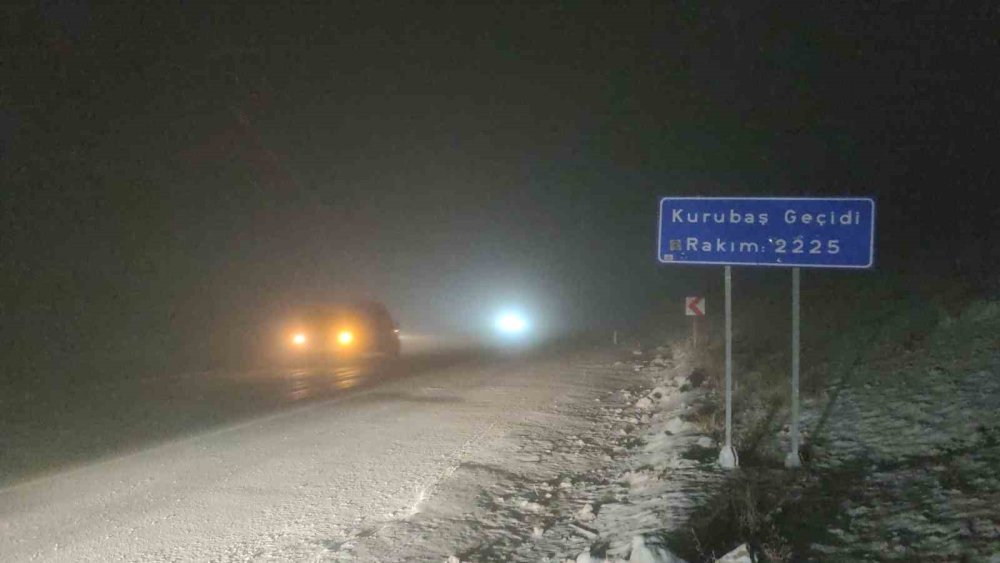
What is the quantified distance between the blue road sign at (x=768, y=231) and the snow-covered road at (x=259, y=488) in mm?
3655

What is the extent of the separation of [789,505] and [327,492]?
442 centimetres

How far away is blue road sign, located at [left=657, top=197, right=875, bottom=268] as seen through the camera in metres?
8.02

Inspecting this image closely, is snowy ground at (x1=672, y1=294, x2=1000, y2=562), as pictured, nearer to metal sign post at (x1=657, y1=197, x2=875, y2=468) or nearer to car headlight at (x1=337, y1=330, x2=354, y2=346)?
metal sign post at (x1=657, y1=197, x2=875, y2=468)

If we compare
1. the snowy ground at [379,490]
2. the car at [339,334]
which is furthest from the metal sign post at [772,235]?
the car at [339,334]

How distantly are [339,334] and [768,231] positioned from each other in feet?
65.0

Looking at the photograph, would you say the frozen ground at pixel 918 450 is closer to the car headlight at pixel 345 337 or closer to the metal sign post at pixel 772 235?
the metal sign post at pixel 772 235

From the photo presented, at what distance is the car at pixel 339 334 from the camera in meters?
26.2

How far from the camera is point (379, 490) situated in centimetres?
831

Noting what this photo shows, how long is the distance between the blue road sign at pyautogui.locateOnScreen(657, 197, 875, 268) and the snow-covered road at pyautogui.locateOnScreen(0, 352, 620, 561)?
144 inches

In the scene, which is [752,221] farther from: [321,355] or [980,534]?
[321,355]

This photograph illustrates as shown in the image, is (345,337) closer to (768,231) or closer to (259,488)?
(259,488)

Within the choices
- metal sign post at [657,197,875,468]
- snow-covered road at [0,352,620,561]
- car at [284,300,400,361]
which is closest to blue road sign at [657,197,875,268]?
metal sign post at [657,197,875,468]

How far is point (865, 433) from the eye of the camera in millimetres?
9047

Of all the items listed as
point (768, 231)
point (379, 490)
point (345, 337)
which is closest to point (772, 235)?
point (768, 231)
